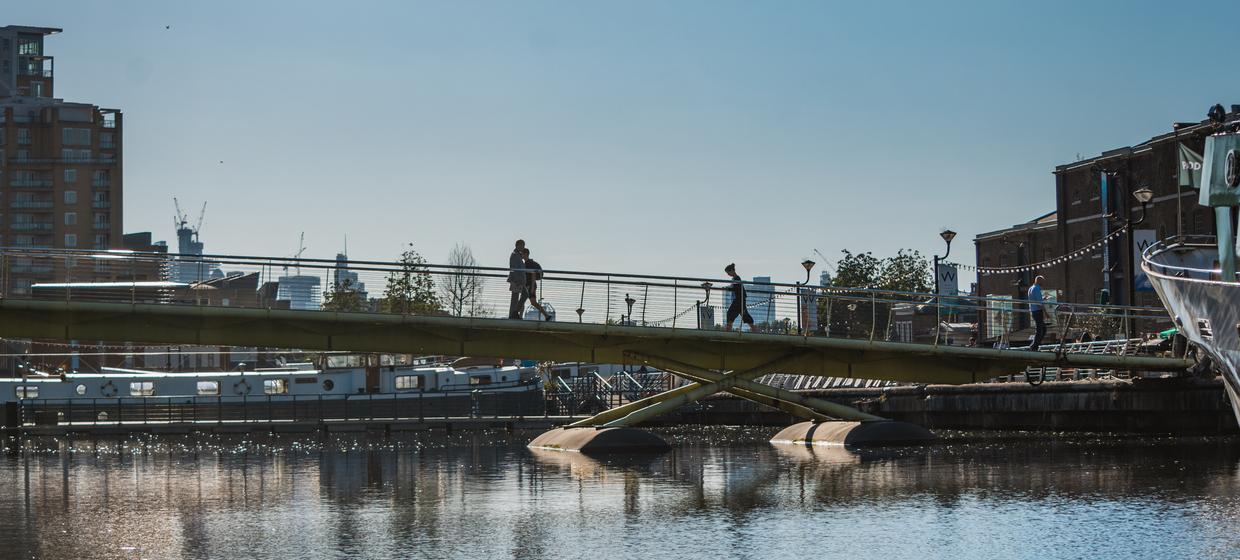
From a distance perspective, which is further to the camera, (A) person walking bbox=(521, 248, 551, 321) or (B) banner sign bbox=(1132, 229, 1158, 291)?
(B) banner sign bbox=(1132, 229, 1158, 291)

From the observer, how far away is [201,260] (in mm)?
27125

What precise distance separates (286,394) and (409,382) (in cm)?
536

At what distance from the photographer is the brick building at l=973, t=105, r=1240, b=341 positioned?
66500 mm

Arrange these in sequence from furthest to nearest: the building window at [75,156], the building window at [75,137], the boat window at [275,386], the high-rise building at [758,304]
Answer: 1. the building window at [75,137]
2. the building window at [75,156]
3. the boat window at [275,386]
4. the high-rise building at [758,304]

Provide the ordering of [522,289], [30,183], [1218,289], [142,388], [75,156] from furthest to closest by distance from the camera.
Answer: [75,156], [30,183], [142,388], [522,289], [1218,289]

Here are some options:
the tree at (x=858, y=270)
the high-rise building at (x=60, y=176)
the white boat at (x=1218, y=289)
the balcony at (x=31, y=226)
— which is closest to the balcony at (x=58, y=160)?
the high-rise building at (x=60, y=176)

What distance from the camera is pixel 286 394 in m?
53.4

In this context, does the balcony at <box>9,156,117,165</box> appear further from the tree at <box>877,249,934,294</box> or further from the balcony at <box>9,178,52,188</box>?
the tree at <box>877,249,934,294</box>

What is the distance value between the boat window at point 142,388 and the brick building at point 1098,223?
1352 inches

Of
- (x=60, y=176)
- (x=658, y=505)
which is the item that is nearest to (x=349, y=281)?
(x=658, y=505)

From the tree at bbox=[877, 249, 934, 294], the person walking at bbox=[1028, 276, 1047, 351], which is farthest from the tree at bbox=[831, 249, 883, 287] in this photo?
the person walking at bbox=[1028, 276, 1047, 351]

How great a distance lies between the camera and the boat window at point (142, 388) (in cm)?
5584

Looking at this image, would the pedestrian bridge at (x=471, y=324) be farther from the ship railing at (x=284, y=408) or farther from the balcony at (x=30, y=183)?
the balcony at (x=30, y=183)

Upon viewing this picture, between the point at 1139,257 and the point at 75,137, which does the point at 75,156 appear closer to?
the point at 75,137
